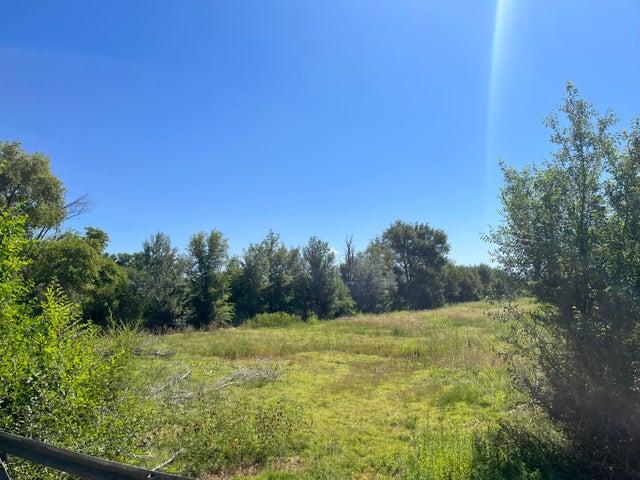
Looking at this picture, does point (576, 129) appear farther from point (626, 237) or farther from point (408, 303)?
point (408, 303)

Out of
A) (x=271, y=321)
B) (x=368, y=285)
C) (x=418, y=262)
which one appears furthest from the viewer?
(x=418, y=262)

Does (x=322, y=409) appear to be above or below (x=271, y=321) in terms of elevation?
below

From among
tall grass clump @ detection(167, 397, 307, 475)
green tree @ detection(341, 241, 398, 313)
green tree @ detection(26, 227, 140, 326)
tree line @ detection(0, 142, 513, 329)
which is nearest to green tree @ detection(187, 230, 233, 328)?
tree line @ detection(0, 142, 513, 329)

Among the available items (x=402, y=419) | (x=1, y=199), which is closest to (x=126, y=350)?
(x=402, y=419)

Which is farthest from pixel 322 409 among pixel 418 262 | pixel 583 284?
pixel 418 262

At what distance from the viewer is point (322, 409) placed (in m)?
8.48

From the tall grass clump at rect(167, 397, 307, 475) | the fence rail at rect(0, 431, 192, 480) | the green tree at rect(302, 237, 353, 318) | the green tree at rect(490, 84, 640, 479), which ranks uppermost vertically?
the green tree at rect(302, 237, 353, 318)

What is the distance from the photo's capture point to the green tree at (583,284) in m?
4.73

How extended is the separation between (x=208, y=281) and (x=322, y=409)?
79.5 ft

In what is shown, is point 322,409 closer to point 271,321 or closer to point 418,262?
point 271,321

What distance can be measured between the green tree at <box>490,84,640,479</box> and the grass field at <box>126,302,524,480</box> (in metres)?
0.93

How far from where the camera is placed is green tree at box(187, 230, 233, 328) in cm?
3017

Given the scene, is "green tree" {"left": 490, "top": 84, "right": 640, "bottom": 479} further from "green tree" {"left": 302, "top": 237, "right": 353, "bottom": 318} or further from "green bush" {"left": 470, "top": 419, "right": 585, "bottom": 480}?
"green tree" {"left": 302, "top": 237, "right": 353, "bottom": 318}

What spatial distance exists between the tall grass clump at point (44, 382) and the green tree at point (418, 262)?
49.1m
